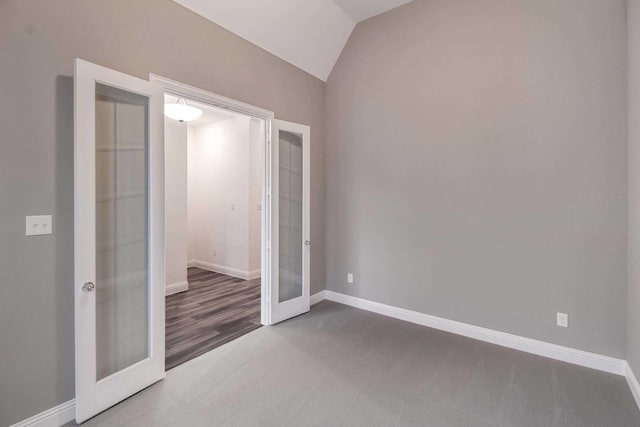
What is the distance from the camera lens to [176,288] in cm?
449

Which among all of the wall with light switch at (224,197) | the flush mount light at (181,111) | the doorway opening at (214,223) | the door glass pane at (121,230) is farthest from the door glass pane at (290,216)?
the wall with light switch at (224,197)

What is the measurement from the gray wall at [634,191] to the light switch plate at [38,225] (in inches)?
159

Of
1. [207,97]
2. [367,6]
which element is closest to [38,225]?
[207,97]

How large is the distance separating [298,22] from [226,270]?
13.9ft

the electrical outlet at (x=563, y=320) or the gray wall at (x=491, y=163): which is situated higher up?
the gray wall at (x=491, y=163)

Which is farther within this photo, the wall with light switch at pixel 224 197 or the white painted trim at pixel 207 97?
the wall with light switch at pixel 224 197

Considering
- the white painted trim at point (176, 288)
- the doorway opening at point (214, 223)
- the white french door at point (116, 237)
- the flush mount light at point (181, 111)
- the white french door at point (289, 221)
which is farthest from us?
the white painted trim at point (176, 288)

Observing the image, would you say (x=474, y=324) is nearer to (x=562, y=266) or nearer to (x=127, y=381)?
(x=562, y=266)

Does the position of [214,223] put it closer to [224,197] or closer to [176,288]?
[224,197]

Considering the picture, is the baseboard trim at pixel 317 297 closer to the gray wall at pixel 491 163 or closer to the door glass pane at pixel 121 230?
the gray wall at pixel 491 163

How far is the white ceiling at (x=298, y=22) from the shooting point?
8.80 ft

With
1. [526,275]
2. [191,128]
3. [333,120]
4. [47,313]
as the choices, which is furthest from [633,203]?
[191,128]

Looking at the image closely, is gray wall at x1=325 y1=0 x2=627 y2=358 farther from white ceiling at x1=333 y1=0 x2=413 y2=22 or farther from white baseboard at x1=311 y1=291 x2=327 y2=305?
white baseboard at x1=311 y1=291 x2=327 y2=305

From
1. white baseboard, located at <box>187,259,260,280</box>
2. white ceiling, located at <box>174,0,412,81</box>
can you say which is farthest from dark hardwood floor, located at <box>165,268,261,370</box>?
white ceiling, located at <box>174,0,412,81</box>
